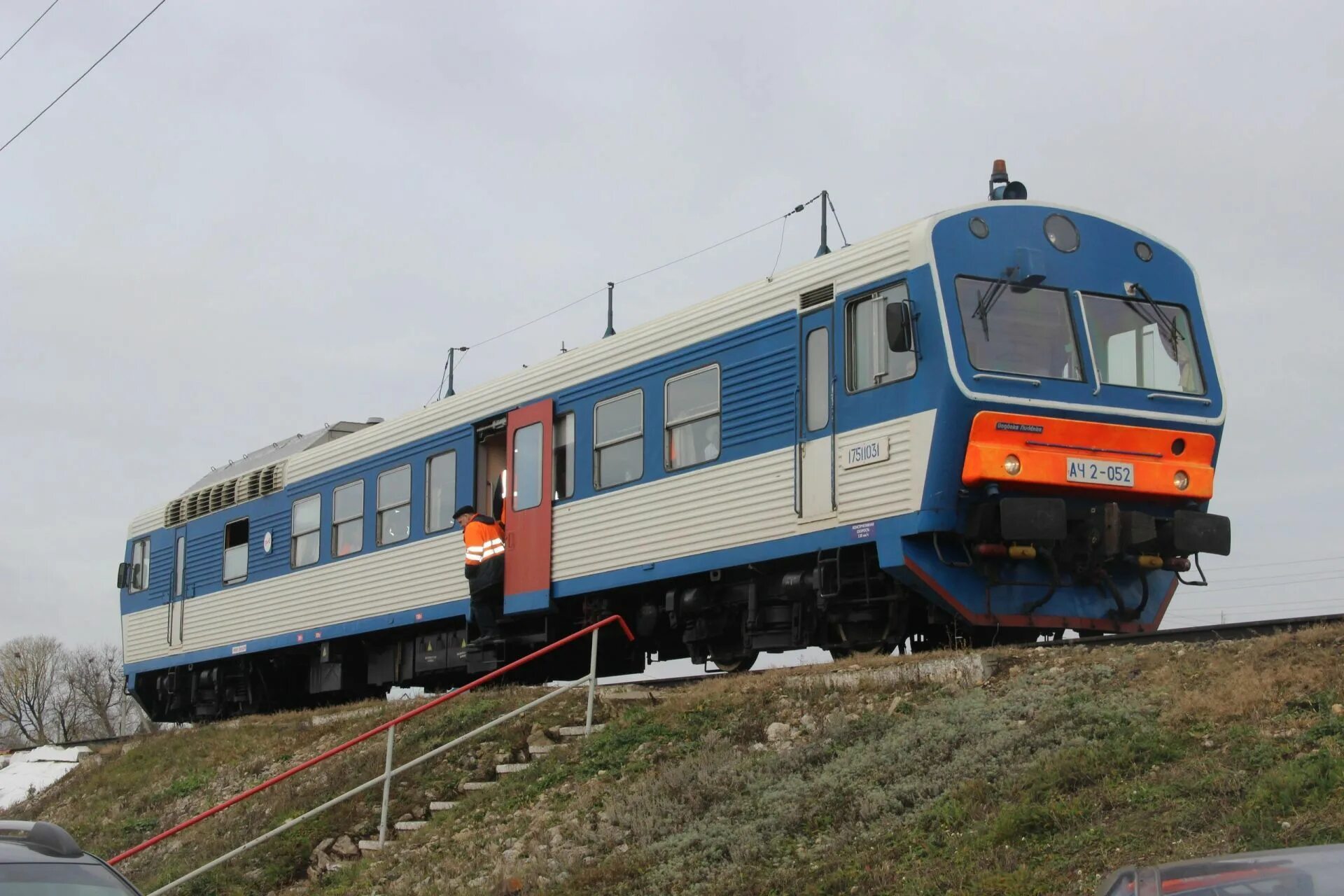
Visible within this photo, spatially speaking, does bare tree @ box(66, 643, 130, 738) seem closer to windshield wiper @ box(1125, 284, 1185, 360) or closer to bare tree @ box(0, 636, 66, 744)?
bare tree @ box(0, 636, 66, 744)

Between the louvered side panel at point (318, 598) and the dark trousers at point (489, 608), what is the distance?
504 mm

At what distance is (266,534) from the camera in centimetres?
2217

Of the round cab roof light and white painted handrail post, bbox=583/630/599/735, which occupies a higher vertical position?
the round cab roof light

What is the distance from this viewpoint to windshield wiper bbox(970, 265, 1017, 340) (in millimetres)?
12453

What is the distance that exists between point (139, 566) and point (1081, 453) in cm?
1825

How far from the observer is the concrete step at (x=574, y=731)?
1250cm

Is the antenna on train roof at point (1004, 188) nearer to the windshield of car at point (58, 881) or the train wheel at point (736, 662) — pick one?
the train wheel at point (736, 662)

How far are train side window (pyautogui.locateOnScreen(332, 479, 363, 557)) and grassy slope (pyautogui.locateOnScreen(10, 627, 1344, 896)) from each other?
22.8 feet

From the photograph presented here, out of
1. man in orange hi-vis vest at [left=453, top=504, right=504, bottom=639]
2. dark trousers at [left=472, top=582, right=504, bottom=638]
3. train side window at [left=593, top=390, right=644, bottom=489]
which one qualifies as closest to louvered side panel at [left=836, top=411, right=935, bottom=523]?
train side window at [left=593, top=390, right=644, bottom=489]

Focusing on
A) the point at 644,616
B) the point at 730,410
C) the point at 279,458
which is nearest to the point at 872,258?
the point at 730,410

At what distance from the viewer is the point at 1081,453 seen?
12.5 m

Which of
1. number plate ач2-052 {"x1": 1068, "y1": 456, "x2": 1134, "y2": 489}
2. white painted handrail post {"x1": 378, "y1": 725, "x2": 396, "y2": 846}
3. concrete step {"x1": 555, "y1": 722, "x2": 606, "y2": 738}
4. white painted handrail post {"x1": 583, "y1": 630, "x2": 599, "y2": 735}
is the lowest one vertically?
white painted handrail post {"x1": 378, "y1": 725, "x2": 396, "y2": 846}

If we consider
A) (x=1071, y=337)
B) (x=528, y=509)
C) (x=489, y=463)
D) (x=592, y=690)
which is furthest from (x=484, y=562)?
(x=1071, y=337)

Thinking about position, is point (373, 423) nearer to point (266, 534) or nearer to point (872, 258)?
point (266, 534)
